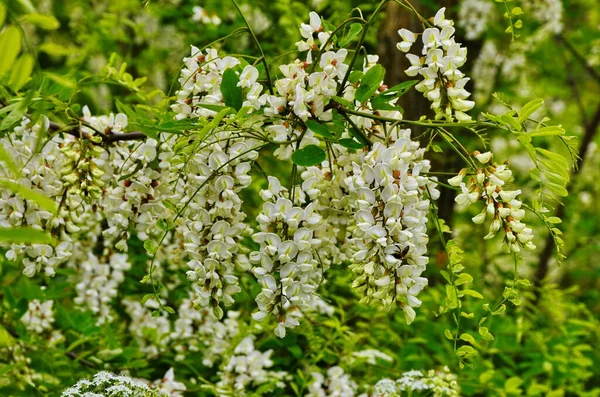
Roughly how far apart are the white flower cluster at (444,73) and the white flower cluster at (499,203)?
0.09 m

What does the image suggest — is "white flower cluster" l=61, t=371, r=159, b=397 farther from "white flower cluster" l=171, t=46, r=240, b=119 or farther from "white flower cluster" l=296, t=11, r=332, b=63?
"white flower cluster" l=296, t=11, r=332, b=63

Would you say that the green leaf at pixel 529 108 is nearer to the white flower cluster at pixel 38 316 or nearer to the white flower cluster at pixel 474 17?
the white flower cluster at pixel 38 316

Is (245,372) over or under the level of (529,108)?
under

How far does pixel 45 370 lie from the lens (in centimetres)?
172

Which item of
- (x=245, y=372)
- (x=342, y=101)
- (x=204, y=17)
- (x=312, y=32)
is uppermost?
(x=204, y=17)

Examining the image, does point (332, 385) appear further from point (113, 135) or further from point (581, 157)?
point (581, 157)

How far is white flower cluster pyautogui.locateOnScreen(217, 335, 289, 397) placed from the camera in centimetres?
164

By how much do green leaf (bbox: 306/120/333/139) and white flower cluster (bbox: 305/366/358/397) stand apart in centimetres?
79

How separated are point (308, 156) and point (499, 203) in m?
0.29

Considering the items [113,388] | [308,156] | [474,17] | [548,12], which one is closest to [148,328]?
Result: [113,388]

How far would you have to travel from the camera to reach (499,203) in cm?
105

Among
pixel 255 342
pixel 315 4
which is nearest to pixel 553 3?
pixel 315 4

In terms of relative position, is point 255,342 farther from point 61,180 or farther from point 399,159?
point 399,159

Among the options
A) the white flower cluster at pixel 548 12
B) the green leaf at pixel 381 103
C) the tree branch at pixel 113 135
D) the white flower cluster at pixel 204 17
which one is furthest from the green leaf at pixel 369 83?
the white flower cluster at pixel 548 12
